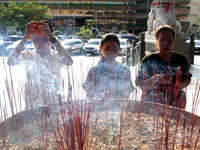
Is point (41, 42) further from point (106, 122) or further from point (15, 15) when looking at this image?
point (15, 15)

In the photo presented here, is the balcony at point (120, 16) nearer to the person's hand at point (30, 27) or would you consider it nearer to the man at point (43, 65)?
the man at point (43, 65)

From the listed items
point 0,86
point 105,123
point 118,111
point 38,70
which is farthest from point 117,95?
→ point 0,86

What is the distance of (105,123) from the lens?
1106 millimetres

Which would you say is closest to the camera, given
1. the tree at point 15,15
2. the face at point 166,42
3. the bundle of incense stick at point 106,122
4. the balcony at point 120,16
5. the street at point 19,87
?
the bundle of incense stick at point 106,122

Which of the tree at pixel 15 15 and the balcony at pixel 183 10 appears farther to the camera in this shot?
the balcony at pixel 183 10

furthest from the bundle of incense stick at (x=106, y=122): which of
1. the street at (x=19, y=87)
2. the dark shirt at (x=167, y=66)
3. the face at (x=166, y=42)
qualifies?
the face at (x=166, y=42)

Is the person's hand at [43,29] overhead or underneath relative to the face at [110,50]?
overhead

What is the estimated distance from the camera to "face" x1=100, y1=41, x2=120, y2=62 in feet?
4.39

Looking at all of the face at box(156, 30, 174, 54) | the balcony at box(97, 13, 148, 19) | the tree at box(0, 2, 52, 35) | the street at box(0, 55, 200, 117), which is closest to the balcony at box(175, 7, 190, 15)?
the balcony at box(97, 13, 148, 19)

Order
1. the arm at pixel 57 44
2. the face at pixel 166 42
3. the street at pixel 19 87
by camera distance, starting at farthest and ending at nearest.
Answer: the face at pixel 166 42, the arm at pixel 57 44, the street at pixel 19 87

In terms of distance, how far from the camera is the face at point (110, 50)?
134 cm

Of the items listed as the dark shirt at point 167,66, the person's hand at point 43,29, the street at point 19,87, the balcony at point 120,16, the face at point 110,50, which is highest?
the balcony at point 120,16

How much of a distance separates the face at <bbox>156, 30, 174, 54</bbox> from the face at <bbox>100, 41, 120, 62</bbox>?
28 cm

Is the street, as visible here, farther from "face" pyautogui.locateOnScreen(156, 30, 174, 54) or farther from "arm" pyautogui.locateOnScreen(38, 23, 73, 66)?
"face" pyautogui.locateOnScreen(156, 30, 174, 54)
